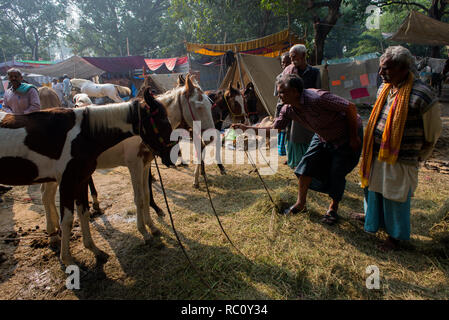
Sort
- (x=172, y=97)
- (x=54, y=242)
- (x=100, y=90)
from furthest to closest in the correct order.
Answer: (x=100, y=90)
(x=172, y=97)
(x=54, y=242)

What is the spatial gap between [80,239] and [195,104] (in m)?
2.53

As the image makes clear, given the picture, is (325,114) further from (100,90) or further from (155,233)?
(100,90)

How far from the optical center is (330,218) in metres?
3.37

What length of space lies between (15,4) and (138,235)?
4617 centimetres

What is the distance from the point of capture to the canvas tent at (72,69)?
54.0 ft

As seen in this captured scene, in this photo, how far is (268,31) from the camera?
2225cm

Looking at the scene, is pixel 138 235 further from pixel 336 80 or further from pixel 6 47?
pixel 6 47

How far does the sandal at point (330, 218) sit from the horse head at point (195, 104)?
7.47ft

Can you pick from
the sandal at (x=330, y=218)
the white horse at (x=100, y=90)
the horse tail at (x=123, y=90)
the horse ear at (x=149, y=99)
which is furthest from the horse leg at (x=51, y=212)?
the horse tail at (x=123, y=90)

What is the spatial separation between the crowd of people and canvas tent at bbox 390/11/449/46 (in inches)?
348

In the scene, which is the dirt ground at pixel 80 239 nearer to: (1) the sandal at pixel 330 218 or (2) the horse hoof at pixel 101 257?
(2) the horse hoof at pixel 101 257

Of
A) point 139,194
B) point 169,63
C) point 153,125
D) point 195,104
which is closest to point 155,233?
point 139,194
